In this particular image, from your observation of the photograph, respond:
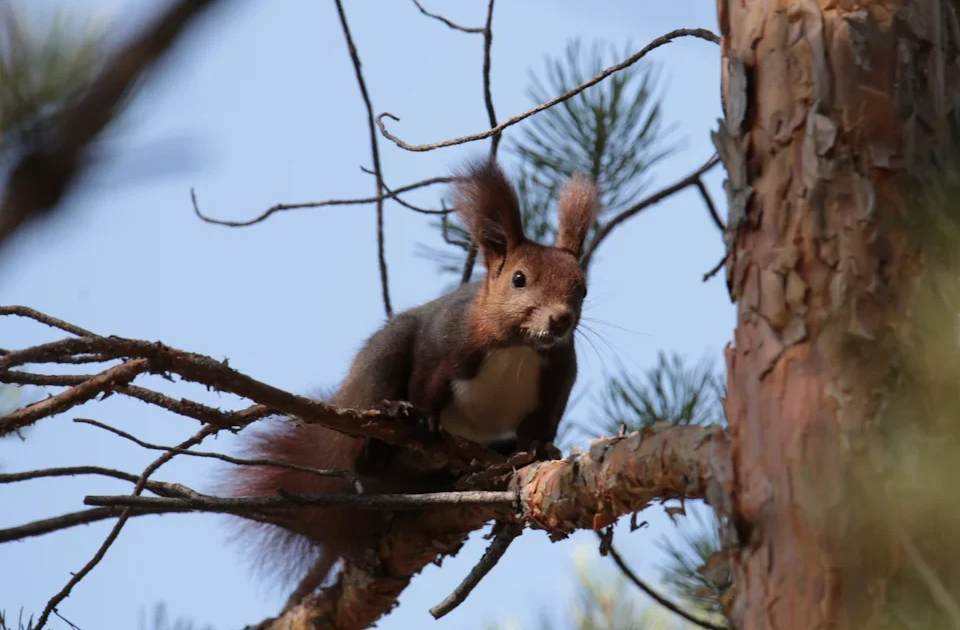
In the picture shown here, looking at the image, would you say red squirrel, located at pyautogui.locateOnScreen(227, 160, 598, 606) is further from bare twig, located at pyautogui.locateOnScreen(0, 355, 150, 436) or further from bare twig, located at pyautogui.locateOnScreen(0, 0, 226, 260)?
bare twig, located at pyautogui.locateOnScreen(0, 0, 226, 260)

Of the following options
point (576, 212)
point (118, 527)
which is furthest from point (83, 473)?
point (576, 212)

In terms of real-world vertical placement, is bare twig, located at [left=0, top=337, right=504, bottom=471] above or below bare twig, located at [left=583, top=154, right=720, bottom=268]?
below

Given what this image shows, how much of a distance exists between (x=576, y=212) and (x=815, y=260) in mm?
1383

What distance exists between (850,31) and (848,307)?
0.29m

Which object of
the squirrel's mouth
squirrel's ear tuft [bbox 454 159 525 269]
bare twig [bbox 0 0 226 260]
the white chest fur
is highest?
squirrel's ear tuft [bbox 454 159 525 269]

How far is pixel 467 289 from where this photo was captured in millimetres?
2559

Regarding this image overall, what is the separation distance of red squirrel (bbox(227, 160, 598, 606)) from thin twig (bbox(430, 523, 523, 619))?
0.36 meters

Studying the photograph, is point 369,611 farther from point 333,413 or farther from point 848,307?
point 848,307

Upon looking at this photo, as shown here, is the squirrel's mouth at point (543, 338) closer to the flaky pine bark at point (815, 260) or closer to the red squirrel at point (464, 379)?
the red squirrel at point (464, 379)

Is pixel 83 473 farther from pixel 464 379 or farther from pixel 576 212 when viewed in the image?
pixel 576 212

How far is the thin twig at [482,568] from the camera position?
73.0 inches

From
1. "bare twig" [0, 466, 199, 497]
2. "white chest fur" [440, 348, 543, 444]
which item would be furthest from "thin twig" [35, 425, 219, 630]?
"white chest fur" [440, 348, 543, 444]

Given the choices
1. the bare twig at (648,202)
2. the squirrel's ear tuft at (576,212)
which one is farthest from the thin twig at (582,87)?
the squirrel's ear tuft at (576,212)

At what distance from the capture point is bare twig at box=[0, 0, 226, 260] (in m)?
0.47
